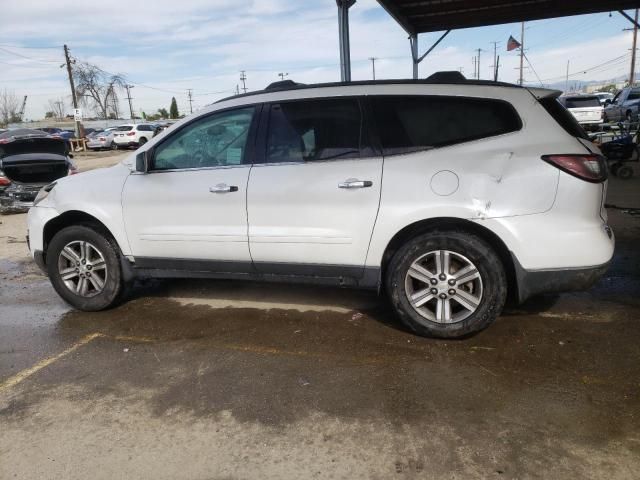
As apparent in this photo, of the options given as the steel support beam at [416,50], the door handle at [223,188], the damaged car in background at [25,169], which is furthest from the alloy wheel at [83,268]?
the steel support beam at [416,50]

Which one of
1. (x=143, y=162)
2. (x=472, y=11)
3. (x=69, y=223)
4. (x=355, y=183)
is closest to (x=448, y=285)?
(x=355, y=183)

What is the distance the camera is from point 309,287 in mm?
5160

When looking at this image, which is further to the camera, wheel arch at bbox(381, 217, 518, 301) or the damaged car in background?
the damaged car in background

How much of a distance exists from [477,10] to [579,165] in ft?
27.2

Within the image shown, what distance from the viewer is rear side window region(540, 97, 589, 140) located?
3.54 metres


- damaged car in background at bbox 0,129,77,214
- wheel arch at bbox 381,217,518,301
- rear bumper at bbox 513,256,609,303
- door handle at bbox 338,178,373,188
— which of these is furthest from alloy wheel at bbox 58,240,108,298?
damaged car in background at bbox 0,129,77,214

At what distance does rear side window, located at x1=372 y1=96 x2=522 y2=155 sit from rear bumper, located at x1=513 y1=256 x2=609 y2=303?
0.91 meters

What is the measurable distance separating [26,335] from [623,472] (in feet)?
14.0

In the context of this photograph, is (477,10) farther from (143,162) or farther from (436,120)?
(143,162)

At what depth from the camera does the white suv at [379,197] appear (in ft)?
11.3

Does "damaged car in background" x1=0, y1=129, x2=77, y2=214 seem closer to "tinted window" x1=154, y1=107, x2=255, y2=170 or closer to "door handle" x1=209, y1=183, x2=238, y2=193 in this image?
"tinted window" x1=154, y1=107, x2=255, y2=170

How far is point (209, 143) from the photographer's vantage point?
13.9 ft

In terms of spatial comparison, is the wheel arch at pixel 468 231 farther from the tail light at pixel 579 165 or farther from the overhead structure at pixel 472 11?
the overhead structure at pixel 472 11

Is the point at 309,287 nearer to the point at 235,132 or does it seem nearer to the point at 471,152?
the point at 235,132
